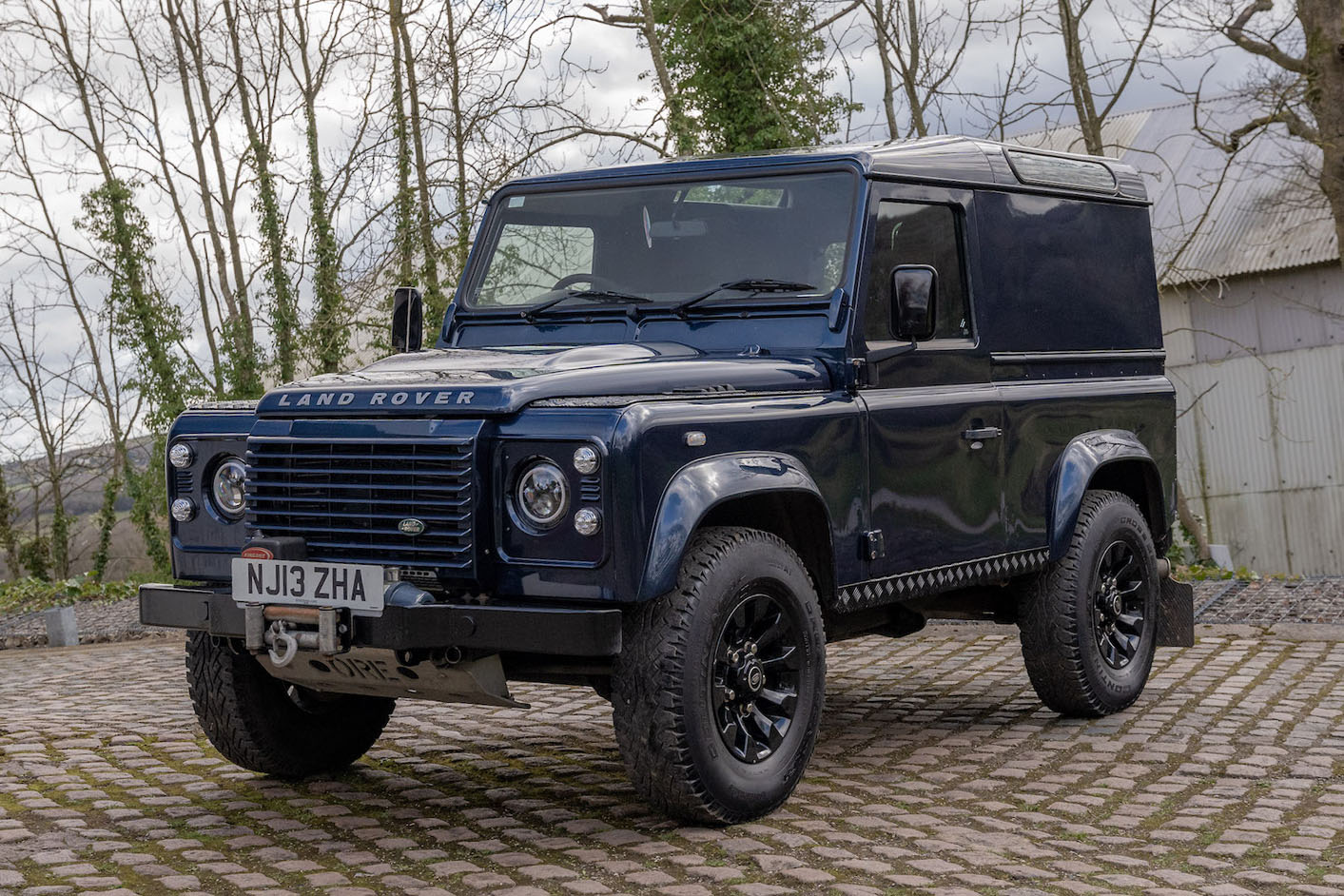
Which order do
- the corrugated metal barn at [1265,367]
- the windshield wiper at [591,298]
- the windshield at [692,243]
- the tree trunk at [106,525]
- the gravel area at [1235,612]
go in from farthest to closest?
the tree trunk at [106,525], the corrugated metal barn at [1265,367], the gravel area at [1235,612], the windshield wiper at [591,298], the windshield at [692,243]

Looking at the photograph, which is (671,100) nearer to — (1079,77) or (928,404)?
(1079,77)

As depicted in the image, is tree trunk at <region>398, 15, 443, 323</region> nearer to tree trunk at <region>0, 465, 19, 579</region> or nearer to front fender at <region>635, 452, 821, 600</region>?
front fender at <region>635, 452, 821, 600</region>

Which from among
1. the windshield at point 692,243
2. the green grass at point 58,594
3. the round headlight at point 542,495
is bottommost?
the green grass at point 58,594

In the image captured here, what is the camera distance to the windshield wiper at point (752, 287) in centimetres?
592

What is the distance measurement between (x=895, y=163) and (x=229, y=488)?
9.34 feet

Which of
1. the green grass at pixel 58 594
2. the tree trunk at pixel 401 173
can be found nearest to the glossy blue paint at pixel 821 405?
the tree trunk at pixel 401 173

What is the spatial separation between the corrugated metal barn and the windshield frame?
49.6ft

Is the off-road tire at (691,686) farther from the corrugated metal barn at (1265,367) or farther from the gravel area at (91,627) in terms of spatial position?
the corrugated metal barn at (1265,367)

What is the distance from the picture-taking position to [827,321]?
230 inches

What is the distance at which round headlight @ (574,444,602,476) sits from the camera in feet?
15.3

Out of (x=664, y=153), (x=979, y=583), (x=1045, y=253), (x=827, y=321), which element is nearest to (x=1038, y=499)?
(x=979, y=583)

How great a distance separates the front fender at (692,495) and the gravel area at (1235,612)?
4793 mm

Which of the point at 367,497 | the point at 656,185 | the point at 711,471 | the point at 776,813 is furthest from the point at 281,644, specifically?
the point at 656,185

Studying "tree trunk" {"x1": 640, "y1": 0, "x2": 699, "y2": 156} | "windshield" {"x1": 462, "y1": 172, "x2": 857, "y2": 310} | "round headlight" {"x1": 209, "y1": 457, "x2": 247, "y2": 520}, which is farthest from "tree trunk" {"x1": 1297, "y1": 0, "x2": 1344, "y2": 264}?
"round headlight" {"x1": 209, "y1": 457, "x2": 247, "y2": 520}
